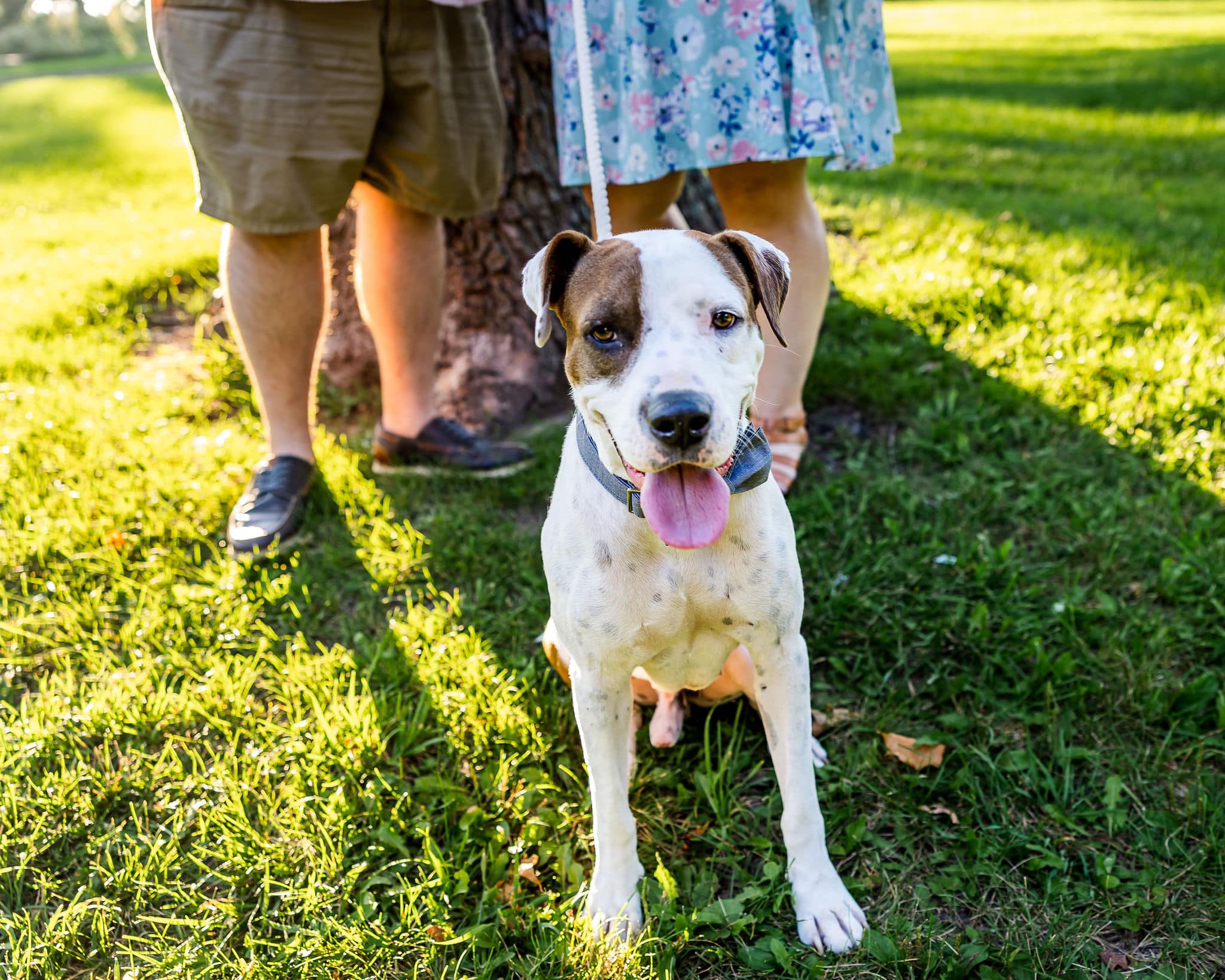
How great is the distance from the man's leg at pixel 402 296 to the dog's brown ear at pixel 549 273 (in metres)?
1.73

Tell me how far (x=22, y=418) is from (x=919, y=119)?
991 centimetres

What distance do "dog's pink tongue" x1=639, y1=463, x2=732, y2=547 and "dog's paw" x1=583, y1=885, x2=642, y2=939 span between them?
0.96 metres

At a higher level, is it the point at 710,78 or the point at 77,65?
the point at 710,78

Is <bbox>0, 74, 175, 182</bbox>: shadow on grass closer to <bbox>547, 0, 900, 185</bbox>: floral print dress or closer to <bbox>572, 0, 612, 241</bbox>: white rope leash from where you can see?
<bbox>547, 0, 900, 185</bbox>: floral print dress

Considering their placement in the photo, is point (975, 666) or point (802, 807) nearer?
point (802, 807)

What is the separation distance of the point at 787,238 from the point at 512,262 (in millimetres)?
1601

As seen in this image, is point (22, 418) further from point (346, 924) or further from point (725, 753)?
point (725, 753)

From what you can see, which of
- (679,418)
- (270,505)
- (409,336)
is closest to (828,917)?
(679,418)

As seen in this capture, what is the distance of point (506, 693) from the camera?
9.49 feet

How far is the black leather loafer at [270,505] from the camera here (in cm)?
362

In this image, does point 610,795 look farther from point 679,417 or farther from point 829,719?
point 679,417

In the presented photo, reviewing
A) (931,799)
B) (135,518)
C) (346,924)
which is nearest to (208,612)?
(135,518)

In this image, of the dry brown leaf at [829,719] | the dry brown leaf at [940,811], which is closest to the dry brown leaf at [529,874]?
the dry brown leaf at [829,719]

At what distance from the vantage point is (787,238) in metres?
3.32
